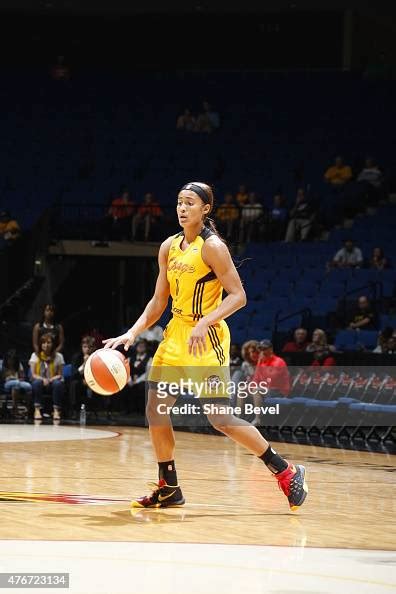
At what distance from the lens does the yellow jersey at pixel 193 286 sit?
7539mm

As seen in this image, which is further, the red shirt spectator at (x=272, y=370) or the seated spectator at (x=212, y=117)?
the seated spectator at (x=212, y=117)

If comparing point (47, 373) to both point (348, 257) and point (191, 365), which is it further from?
point (191, 365)

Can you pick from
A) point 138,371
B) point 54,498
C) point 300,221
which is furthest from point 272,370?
point 54,498

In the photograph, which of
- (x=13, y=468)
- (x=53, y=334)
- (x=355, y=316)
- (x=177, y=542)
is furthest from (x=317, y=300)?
(x=177, y=542)

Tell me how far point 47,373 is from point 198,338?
35.0 ft

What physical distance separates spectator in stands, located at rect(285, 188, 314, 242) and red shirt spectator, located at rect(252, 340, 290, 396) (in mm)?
5789

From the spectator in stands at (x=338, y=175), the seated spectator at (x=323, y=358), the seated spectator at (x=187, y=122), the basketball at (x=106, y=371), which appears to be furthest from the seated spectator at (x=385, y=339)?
the seated spectator at (x=187, y=122)

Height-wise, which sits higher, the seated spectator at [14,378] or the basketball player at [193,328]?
the basketball player at [193,328]

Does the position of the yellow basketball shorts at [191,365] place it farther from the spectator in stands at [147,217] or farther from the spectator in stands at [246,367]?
the spectator in stands at [147,217]

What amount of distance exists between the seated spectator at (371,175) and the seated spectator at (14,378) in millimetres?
8342

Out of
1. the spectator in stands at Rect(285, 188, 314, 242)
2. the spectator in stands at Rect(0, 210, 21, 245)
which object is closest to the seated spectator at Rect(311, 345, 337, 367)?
the spectator in stands at Rect(285, 188, 314, 242)

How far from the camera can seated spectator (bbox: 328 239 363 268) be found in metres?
19.2

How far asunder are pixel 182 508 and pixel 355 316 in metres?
10.2

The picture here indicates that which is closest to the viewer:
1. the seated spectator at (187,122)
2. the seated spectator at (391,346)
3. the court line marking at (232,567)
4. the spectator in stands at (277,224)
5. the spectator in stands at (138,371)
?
the court line marking at (232,567)
